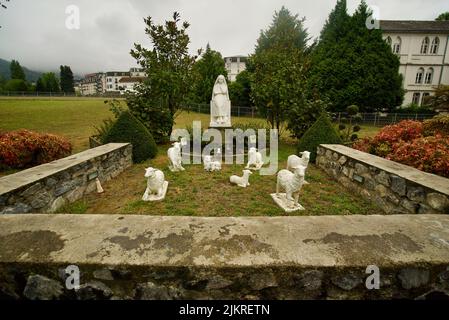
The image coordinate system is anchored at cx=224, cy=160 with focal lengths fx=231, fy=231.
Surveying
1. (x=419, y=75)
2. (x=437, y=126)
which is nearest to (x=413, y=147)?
(x=437, y=126)

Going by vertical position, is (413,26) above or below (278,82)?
above

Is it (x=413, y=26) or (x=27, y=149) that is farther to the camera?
(x=413, y=26)

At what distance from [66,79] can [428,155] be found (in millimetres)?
85750

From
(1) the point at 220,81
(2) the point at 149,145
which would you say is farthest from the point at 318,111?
A: (2) the point at 149,145

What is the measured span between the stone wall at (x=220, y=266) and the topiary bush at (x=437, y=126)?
603 centimetres

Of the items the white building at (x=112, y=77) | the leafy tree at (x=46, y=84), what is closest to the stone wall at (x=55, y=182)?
the leafy tree at (x=46, y=84)

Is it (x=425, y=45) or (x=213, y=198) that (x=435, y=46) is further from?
(x=213, y=198)

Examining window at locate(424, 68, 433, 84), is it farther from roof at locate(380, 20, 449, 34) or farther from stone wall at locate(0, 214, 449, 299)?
stone wall at locate(0, 214, 449, 299)

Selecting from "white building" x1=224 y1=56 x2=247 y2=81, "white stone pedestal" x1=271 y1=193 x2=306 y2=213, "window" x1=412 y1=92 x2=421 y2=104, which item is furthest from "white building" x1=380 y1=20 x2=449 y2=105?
"white building" x1=224 y1=56 x2=247 y2=81

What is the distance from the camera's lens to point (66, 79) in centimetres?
6906

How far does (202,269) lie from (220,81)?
10.9m

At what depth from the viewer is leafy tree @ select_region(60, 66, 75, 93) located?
6881 cm

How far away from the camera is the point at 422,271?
165 centimetres
